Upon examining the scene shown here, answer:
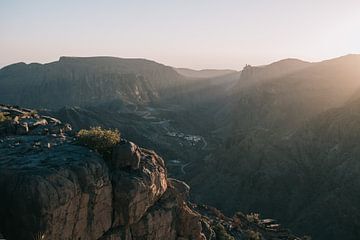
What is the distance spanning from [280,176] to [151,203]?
3553 inches

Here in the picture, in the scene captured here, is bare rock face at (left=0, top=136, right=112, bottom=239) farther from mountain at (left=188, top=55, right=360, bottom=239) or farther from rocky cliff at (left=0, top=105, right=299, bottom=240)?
mountain at (left=188, top=55, right=360, bottom=239)

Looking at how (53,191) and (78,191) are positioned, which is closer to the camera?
(53,191)

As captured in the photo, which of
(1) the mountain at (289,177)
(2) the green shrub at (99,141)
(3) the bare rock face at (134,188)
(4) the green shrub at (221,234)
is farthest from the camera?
(1) the mountain at (289,177)

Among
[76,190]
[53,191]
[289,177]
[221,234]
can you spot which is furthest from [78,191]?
[289,177]

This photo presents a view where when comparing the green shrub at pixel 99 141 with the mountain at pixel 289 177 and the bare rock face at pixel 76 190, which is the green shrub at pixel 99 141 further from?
the mountain at pixel 289 177

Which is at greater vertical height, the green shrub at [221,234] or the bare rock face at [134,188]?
the bare rock face at [134,188]

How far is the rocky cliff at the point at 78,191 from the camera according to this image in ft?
88.6

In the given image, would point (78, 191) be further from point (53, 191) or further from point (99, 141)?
point (99, 141)

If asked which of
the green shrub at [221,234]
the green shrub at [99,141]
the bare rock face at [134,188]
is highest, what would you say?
the green shrub at [99,141]

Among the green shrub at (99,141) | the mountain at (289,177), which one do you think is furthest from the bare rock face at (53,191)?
the mountain at (289,177)

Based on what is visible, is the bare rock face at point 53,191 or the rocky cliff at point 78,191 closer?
the bare rock face at point 53,191

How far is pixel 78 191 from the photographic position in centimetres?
2914

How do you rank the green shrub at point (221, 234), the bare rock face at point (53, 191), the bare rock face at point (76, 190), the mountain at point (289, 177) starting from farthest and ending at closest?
the mountain at point (289, 177), the green shrub at point (221, 234), the bare rock face at point (76, 190), the bare rock face at point (53, 191)

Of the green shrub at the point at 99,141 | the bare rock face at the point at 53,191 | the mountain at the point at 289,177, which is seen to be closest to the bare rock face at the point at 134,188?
the green shrub at the point at 99,141
